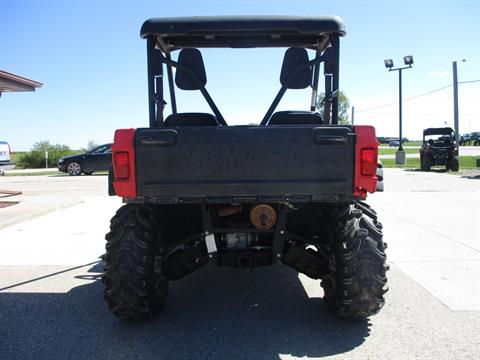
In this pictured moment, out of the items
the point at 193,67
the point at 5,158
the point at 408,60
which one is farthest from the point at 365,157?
the point at 408,60

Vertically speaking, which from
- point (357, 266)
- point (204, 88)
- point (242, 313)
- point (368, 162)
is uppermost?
point (204, 88)

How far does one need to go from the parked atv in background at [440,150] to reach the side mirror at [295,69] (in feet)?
58.8

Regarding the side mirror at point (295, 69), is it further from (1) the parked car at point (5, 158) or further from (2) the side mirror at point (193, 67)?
(1) the parked car at point (5, 158)

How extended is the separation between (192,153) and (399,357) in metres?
1.97

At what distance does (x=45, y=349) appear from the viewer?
316 centimetres

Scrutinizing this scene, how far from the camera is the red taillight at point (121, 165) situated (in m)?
3.13

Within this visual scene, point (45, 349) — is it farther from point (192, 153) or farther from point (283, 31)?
point (283, 31)

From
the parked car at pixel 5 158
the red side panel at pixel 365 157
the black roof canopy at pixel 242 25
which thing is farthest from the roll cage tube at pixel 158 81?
the parked car at pixel 5 158

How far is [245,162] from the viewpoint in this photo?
3.12 m

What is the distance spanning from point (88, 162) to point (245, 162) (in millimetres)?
19399

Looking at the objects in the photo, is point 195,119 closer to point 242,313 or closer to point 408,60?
point 242,313

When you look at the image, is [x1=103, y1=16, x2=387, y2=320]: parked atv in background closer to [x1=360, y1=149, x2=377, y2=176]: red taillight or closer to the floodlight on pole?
[x1=360, y1=149, x2=377, y2=176]: red taillight

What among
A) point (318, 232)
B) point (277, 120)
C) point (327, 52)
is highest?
point (327, 52)

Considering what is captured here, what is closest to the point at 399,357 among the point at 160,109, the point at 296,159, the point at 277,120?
the point at 296,159
